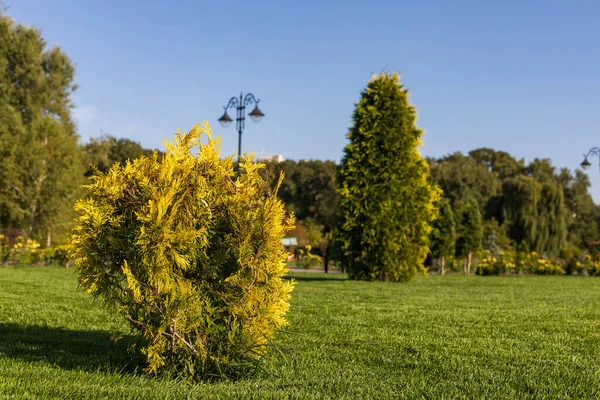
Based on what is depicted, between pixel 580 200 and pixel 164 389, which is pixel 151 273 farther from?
pixel 580 200

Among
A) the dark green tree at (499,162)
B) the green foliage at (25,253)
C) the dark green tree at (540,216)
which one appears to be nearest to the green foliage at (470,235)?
the dark green tree at (540,216)

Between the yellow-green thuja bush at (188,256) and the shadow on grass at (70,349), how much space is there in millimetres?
472

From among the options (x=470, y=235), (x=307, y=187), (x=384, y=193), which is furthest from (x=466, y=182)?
A: (x=384, y=193)

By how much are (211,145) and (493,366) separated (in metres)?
3.00

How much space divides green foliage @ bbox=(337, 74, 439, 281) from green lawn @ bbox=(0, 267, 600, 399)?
6.31m

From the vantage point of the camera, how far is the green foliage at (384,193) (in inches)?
590

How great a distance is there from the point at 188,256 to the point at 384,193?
1160 cm

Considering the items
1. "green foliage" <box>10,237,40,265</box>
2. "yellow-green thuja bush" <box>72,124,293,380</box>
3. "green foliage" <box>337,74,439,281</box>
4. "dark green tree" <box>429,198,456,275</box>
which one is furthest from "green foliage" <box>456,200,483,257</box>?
"yellow-green thuja bush" <box>72,124,293,380</box>

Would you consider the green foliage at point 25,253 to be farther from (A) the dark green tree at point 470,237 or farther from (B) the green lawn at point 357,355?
(A) the dark green tree at point 470,237

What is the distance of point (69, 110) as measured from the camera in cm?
3500

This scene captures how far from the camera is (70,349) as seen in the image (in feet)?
16.0

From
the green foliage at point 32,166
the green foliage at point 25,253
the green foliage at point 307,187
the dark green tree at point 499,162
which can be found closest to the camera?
the green foliage at point 25,253

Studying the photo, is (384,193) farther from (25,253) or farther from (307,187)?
(307,187)

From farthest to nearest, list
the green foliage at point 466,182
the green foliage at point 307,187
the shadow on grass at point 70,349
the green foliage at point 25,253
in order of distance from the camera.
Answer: the green foliage at point 307,187 < the green foliage at point 466,182 < the green foliage at point 25,253 < the shadow on grass at point 70,349
